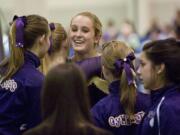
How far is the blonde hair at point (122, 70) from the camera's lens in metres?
4.04

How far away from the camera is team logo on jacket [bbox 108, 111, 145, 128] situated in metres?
3.98

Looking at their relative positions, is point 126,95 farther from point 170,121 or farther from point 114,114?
point 170,121

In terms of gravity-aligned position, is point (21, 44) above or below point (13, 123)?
above

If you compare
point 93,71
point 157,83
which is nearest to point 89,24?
point 93,71

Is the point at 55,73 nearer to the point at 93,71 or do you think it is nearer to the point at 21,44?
the point at 21,44

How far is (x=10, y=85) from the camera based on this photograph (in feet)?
13.7

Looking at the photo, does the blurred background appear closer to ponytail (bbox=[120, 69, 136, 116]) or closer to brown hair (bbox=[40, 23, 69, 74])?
brown hair (bbox=[40, 23, 69, 74])

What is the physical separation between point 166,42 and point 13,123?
1168 mm

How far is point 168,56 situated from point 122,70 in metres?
0.36

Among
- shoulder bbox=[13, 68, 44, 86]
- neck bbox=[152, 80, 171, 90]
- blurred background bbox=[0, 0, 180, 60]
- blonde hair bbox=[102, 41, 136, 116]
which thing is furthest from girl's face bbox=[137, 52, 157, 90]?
blurred background bbox=[0, 0, 180, 60]

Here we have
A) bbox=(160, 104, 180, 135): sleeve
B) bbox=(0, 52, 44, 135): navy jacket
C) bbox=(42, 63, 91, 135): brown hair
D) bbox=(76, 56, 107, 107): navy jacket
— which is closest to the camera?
bbox=(42, 63, 91, 135): brown hair

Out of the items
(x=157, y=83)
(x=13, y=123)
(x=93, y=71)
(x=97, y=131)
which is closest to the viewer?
(x=97, y=131)

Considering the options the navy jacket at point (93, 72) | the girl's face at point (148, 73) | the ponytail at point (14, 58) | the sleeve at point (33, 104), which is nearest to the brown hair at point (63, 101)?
the girl's face at point (148, 73)

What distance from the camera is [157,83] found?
392cm
